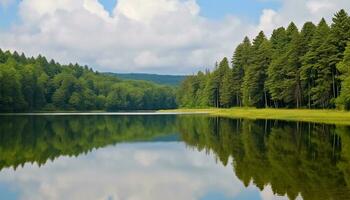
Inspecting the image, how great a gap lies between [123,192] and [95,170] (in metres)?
5.96

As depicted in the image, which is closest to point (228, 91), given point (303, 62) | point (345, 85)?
point (303, 62)

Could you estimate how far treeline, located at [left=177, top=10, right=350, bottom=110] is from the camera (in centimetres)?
7425

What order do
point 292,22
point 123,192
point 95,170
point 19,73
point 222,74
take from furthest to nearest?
point 19,73, point 222,74, point 292,22, point 95,170, point 123,192

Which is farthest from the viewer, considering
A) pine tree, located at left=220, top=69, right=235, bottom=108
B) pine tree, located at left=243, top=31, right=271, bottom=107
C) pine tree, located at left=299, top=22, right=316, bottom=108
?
pine tree, located at left=220, top=69, right=235, bottom=108

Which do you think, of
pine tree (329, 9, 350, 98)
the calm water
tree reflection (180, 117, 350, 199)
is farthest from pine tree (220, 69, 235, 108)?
the calm water

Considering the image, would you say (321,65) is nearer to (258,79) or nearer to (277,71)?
(277,71)

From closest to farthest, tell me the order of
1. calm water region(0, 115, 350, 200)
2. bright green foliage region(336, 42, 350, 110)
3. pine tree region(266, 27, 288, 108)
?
1. calm water region(0, 115, 350, 200)
2. bright green foliage region(336, 42, 350, 110)
3. pine tree region(266, 27, 288, 108)

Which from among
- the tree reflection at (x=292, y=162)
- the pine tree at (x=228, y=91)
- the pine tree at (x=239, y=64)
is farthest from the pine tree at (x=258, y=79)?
the tree reflection at (x=292, y=162)

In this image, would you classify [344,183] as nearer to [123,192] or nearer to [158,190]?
[158,190]

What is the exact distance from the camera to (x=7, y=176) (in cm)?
2048

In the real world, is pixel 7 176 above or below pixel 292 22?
below

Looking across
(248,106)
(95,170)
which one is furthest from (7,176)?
(248,106)

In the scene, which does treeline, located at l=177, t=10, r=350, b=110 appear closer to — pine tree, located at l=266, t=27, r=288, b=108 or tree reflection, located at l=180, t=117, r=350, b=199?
pine tree, located at l=266, t=27, r=288, b=108

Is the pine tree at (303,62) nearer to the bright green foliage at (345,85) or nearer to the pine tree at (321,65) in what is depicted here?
the pine tree at (321,65)
